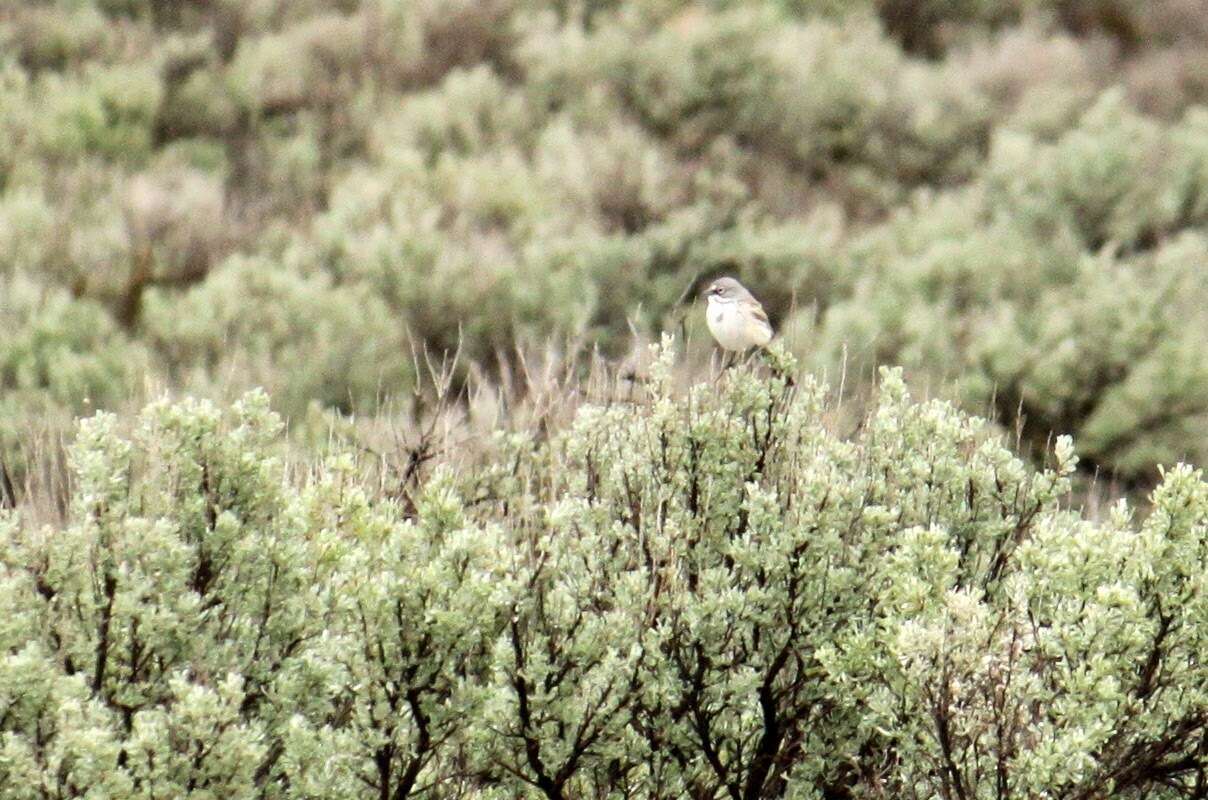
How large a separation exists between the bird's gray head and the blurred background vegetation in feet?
7.41

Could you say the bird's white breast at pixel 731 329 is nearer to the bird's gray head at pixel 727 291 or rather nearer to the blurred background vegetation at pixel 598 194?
the bird's gray head at pixel 727 291

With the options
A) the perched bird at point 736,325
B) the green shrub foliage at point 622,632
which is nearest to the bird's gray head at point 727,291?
the perched bird at point 736,325

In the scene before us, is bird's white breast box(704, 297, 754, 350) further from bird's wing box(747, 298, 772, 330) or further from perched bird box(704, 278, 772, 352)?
bird's wing box(747, 298, 772, 330)

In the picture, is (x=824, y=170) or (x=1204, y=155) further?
(x=824, y=170)

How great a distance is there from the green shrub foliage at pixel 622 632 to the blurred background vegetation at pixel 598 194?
3925 mm

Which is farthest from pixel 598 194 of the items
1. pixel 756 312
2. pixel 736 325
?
pixel 736 325

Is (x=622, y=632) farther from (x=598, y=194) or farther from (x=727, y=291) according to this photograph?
(x=598, y=194)

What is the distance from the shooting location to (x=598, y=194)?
564 inches

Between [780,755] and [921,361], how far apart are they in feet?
23.5

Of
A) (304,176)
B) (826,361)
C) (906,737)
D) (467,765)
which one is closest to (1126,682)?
(906,737)

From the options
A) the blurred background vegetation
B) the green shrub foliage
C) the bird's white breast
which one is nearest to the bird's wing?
the bird's white breast

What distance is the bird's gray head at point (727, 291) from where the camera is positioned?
21.9 ft

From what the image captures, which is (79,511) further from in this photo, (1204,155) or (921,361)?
(1204,155)

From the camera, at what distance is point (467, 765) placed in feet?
17.0
